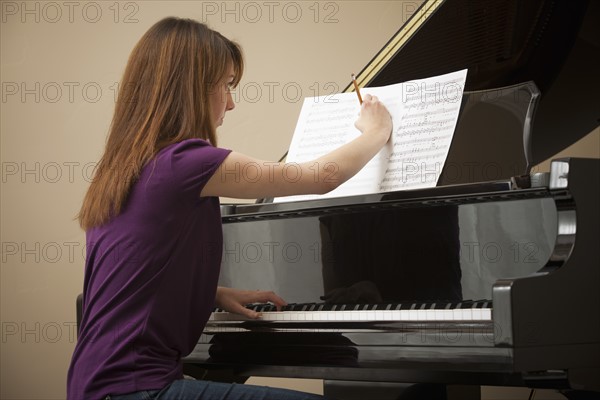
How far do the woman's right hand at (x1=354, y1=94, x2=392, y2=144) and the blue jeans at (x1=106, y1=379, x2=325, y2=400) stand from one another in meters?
0.72

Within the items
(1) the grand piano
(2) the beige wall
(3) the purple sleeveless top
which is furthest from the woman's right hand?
(2) the beige wall

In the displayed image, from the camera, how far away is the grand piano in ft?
5.14

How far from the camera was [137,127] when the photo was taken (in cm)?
173

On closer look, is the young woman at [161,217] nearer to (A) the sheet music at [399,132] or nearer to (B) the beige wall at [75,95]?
(A) the sheet music at [399,132]

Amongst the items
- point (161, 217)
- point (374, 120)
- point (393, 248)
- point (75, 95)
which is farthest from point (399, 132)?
point (75, 95)

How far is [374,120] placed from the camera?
2.02 metres

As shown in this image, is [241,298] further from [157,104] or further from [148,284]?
[157,104]

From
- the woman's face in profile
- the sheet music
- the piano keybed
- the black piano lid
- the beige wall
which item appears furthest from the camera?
the beige wall

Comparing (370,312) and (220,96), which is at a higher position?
(220,96)

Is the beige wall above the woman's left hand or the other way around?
above

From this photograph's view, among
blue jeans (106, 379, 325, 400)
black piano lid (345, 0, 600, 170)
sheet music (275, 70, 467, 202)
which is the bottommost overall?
blue jeans (106, 379, 325, 400)

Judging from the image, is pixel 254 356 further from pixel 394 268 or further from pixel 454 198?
pixel 454 198

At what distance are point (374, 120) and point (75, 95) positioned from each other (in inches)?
106

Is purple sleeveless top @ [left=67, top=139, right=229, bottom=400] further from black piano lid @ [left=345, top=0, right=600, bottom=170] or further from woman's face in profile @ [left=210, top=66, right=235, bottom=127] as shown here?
black piano lid @ [left=345, top=0, right=600, bottom=170]
